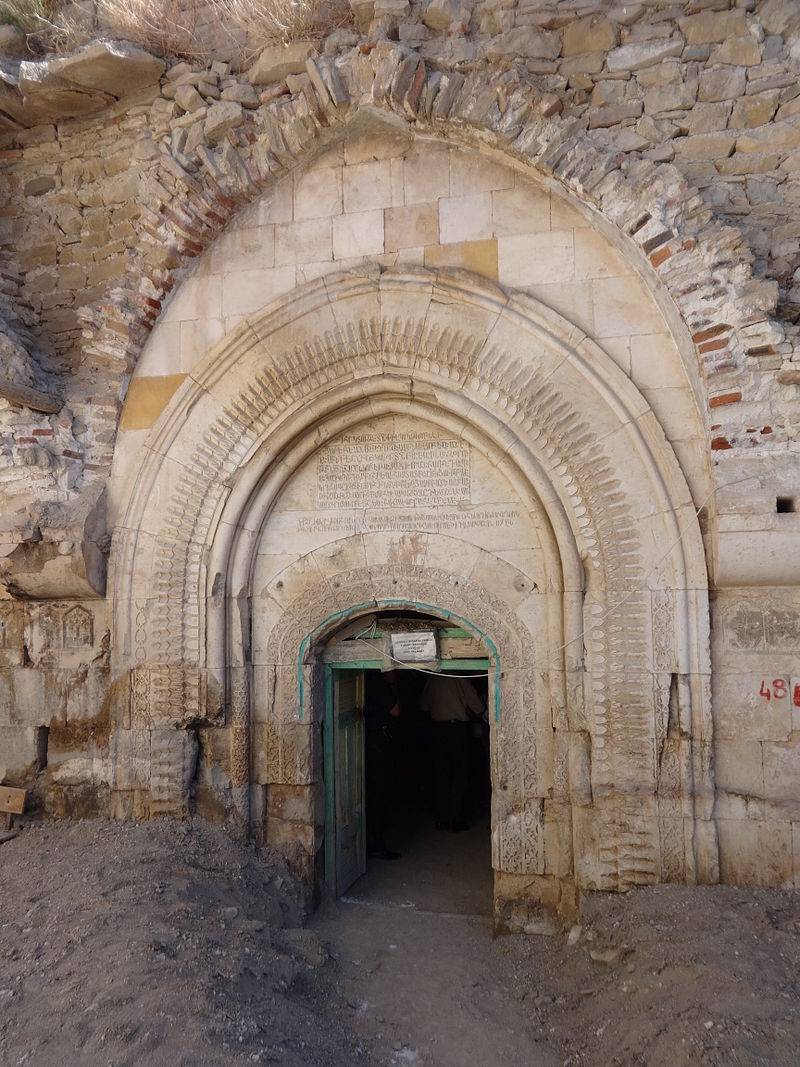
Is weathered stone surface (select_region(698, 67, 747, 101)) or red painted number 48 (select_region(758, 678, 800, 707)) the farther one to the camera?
weathered stone surface (select_region(698, 67, 747, 101))

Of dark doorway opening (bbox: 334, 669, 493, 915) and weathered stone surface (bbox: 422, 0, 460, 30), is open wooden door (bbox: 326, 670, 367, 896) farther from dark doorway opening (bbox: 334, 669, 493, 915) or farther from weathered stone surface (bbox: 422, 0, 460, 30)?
weathered stone surface (bbox: 422, 0, 460, 30)

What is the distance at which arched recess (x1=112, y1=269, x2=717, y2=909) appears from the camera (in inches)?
162

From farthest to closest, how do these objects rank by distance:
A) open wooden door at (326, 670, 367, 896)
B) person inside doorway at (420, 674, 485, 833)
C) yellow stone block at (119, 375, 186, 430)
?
person inside doorway at (420, 674, 485, 833) < open wooden door at (326, 670, 367, 896) < yellow stone block at (119, 375, 186, 430)

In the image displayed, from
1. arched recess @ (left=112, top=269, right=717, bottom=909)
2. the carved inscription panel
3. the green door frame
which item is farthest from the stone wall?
the green door frame

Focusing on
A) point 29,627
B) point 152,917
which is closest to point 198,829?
point 152,917

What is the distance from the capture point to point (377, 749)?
22.1ft

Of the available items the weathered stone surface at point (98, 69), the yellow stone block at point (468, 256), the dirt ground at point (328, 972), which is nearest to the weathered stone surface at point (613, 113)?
the yellow stone block at point (468, 256)

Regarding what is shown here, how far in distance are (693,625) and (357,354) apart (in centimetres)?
252

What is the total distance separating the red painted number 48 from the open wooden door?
8.67 ft

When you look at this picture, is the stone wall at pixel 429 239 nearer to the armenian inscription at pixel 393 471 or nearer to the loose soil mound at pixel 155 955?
the loose soil mound at pixel 155 955

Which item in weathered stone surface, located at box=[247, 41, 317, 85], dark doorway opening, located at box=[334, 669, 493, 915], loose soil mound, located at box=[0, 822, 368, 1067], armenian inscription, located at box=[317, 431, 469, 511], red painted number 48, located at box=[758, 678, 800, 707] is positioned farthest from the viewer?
dark doorway opening, located at box=[334, 669, 493, 915]

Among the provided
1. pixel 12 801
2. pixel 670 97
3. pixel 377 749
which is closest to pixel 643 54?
pixel 670 97

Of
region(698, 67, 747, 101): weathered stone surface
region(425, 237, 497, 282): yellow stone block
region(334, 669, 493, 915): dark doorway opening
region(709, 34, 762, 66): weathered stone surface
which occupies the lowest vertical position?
region(334, 669, 493, 915): dark doorway opening

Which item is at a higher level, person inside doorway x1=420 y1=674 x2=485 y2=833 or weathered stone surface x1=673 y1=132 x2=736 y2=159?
weathered stone surface x1=673 y1=132 x2=736 y2=159
